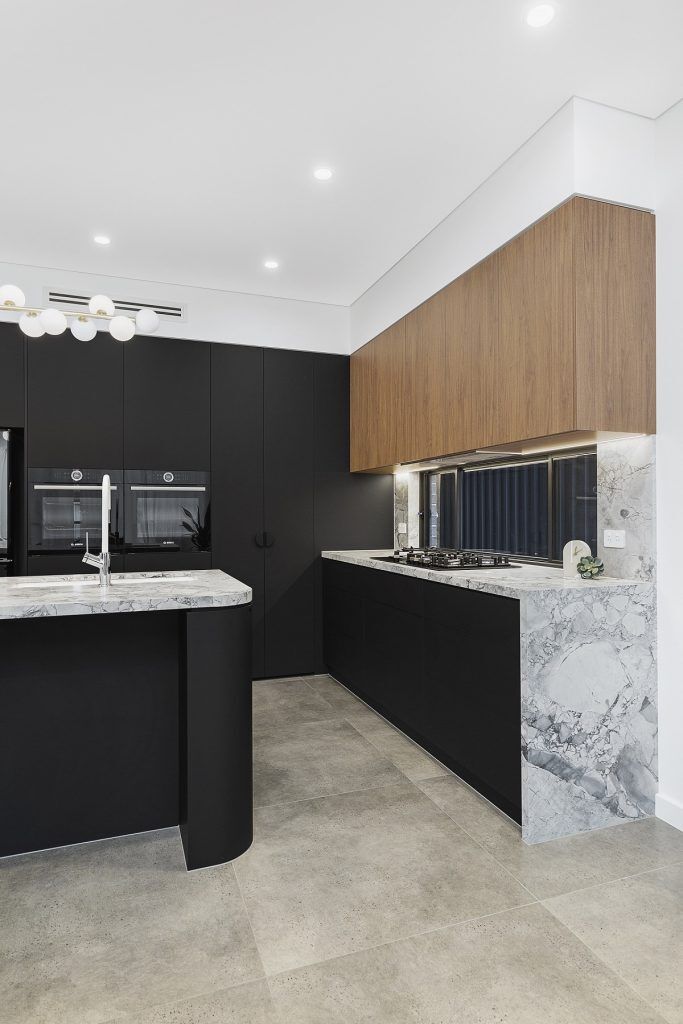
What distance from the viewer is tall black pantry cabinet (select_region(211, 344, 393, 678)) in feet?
14.3

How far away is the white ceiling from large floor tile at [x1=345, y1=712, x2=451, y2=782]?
2.74m

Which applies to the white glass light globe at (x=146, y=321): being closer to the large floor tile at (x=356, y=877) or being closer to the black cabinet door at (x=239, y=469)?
A: the black cabinet door at (x=239, y=469)

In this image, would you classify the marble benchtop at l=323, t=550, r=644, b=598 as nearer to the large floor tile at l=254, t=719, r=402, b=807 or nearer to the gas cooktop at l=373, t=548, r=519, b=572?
the gas cooktop at l=373, t=548, r=519, b=572

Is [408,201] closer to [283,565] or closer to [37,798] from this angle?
[283,565]

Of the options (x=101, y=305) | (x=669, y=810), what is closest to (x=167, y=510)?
(x=101, y=305)

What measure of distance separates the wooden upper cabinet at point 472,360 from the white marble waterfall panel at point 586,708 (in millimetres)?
909

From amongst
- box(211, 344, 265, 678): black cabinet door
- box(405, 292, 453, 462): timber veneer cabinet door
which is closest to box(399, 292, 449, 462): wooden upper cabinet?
box(405, 292, 453, 462): timber veneer cabinet door

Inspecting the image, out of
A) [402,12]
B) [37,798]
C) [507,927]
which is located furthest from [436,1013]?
[402,12]

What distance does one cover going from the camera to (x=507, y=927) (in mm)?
1786

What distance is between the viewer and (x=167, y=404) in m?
4.22

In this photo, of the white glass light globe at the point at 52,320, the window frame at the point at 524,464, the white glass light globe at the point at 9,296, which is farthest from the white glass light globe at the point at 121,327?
the window frame at the point at 524,464

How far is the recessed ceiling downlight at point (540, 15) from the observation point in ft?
6.31

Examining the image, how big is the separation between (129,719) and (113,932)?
0.68 metres

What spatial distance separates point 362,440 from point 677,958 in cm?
336
